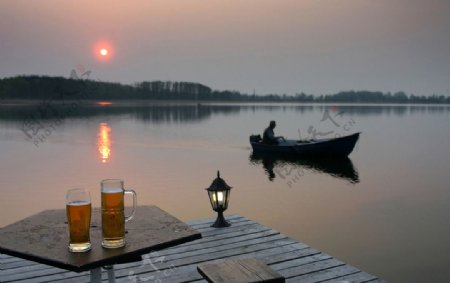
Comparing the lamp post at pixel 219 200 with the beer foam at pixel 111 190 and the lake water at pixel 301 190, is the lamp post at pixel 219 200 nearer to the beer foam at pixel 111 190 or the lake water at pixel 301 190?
the lake water at pixel 301 190

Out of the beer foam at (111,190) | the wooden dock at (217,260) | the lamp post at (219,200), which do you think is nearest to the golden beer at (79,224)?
the beer foam at (111,190)

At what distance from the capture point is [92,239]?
8.42 ft

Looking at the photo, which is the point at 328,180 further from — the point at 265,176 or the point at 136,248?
the point at 136,248

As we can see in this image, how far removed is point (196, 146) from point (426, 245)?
25.1m

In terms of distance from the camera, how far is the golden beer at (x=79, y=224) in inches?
90.7

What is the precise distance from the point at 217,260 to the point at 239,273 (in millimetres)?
2098

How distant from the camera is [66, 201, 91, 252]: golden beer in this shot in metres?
2.30

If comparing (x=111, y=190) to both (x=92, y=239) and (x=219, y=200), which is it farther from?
(x=219, y=200)

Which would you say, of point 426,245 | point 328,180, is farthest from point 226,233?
point 328,180

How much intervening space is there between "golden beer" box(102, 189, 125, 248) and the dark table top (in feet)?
0.20

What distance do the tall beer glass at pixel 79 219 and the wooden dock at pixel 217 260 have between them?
227 cm

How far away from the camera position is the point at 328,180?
19.9 meters

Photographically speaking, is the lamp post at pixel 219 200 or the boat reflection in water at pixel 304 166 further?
the boat reflection in water at pixel 304 166

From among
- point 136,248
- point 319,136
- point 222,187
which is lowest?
point 319,136
